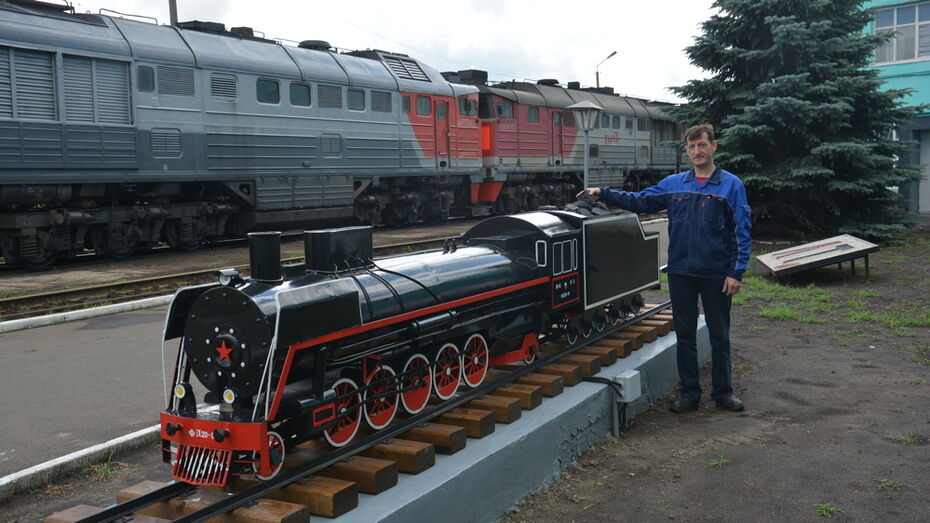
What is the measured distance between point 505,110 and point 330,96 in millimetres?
8312

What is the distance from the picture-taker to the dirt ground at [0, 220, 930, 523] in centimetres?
486

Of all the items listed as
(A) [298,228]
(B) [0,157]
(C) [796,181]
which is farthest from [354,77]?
(C) [796,181]

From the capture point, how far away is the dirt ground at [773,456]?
486 centimetres

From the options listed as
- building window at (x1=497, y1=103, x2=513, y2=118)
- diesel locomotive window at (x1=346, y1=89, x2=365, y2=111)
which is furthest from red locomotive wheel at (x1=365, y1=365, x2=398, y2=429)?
building window at (x1=497, y1=103, x2=513, y2=118)

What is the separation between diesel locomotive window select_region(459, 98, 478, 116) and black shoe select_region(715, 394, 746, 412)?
677 inches

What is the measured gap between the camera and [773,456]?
5.68 m

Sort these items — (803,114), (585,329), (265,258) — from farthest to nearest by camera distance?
(803,114) < (585,329) < (265,258)

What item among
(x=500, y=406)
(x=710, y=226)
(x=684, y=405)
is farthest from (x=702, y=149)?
(x=500, y=406)

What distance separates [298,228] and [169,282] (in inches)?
346

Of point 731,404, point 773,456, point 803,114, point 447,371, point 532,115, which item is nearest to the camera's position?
point 447,371

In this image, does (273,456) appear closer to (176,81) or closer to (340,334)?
(340,334)

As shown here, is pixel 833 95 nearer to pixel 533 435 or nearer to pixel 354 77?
pixel 354 77

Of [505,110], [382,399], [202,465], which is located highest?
[505,110]

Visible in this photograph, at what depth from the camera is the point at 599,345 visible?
710 cm
